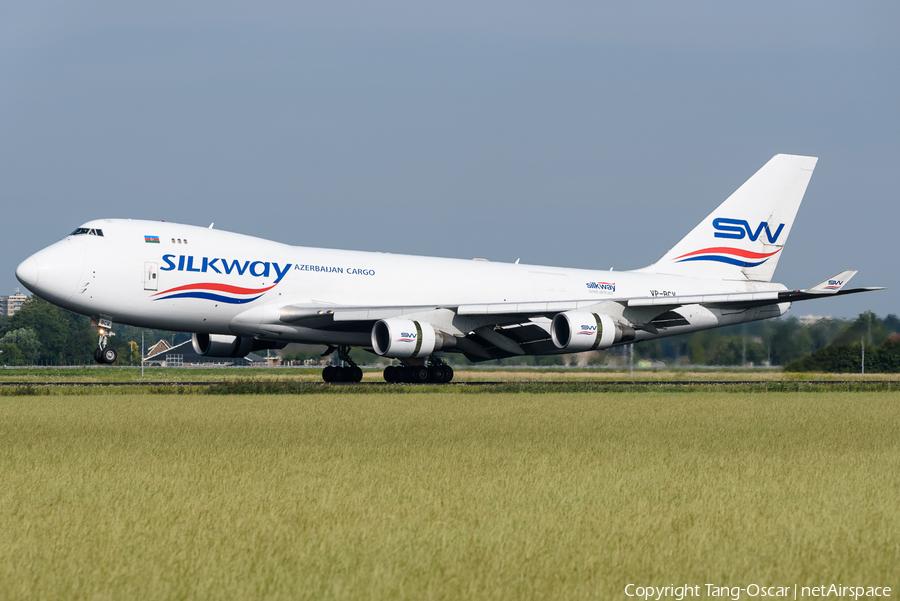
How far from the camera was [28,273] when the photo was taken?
25.8 m

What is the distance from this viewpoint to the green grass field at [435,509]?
18.7 ft

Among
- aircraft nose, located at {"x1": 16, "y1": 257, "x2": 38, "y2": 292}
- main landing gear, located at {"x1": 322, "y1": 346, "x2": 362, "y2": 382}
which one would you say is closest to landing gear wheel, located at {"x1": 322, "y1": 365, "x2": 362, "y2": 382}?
main landing gear, located at {"x1": 322, "y1": 346, "x2": 362, "y2": 382}

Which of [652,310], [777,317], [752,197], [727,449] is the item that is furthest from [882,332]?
[727,449]

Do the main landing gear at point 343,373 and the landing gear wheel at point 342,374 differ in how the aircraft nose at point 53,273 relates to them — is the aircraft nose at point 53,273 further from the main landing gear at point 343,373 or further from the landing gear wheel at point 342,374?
the landing gear wheel at point 342,374

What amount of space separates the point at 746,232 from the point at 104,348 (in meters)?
23.5

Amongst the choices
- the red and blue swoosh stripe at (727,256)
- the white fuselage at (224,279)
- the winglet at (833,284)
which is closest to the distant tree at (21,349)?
the white fuselage at (224,279)

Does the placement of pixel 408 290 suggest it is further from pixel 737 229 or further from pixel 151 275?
pixel 737 229

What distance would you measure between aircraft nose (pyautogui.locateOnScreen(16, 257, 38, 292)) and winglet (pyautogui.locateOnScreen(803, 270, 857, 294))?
23.2 m

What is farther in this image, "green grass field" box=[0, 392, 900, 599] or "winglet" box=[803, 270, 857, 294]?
"winglet" box=[803, 270, 857, 294]

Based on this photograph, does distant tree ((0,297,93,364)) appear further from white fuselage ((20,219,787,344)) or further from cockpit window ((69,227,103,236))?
cockpit window ((69,227,103,236))

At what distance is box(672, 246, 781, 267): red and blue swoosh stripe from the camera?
122 feet

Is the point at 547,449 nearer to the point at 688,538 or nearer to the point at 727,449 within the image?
the point at 727,449

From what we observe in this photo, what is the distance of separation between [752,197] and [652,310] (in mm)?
7906

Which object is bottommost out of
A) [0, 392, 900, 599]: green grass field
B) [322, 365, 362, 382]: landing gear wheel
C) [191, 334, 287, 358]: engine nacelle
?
[0, 392, 900, 599]: green grass field
